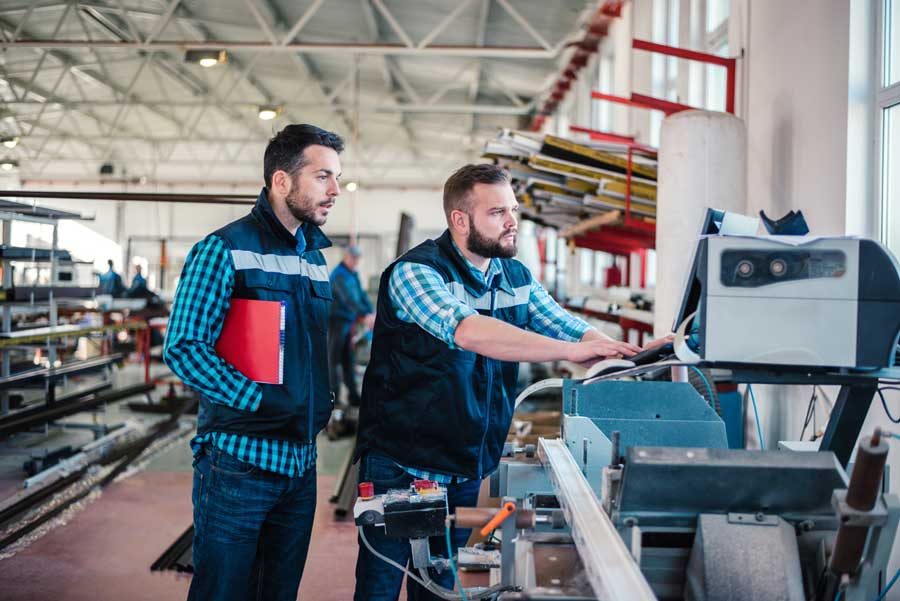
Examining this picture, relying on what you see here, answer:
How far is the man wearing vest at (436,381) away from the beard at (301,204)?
0.81ft

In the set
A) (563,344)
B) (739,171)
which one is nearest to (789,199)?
(739,171)

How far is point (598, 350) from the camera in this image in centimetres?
162

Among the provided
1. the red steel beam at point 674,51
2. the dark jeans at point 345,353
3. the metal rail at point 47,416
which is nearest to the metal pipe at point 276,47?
the dark jeans at point 345,353

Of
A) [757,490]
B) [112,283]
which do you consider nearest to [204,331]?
[757,490]

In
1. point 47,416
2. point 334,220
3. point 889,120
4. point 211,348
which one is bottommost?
point 47,416

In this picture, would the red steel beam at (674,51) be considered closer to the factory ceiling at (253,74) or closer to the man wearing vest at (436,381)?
the man wearing vest at (436,381)

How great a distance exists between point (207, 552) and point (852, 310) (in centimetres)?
146

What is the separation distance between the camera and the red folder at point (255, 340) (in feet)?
6.07

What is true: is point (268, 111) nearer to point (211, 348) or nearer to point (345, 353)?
point (345, 353)

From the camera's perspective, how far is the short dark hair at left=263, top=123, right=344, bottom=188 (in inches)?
77.2

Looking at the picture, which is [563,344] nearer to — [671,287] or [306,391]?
[306,391]

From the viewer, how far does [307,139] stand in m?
1.98

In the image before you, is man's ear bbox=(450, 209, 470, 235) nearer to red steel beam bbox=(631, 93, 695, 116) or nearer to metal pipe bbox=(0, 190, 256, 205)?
metal pipe bbox=(0, 190, 256, 205)

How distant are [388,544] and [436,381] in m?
0.42
